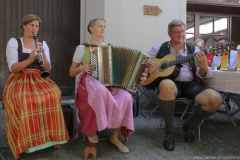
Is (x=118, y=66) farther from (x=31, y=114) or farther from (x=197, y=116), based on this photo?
(x=197, y=116)

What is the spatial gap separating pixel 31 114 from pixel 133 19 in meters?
2.89

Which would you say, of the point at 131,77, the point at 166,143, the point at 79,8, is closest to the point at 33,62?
the point at 131,77

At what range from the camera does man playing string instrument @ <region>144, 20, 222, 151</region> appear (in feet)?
8.34

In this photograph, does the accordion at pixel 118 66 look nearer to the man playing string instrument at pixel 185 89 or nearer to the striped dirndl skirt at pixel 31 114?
the man playing string instrument at pixel 185 89

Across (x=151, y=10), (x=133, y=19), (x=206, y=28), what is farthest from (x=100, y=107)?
(x=206, y=28)

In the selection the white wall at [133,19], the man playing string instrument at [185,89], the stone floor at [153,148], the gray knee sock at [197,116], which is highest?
the white wall at [133,19]

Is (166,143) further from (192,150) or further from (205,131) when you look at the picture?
(205,131)

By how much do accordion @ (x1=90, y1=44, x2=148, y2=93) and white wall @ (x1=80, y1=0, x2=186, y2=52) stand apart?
2.01m

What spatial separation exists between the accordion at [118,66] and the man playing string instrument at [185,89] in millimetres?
166

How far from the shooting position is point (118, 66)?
7.88 feet

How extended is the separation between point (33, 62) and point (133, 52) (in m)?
1.03

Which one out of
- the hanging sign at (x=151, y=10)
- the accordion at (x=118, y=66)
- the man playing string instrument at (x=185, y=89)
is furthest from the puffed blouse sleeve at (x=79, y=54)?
the hanging sign at (x=151, y=10)

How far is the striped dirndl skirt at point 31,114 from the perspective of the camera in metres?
2.14

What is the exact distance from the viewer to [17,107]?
218cm
